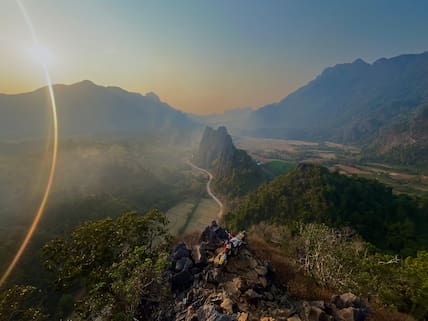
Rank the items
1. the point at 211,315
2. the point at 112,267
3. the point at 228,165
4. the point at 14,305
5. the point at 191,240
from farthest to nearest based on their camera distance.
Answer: the point at 228,165 → the point at 191,240 → the point at 112,267 → the point at 14,305 → the point at 211,315

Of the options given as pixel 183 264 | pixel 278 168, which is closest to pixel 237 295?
pixel 183 264

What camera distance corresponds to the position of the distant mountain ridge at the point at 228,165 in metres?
119

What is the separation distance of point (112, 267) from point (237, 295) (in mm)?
8116

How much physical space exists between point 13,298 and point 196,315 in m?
10.4

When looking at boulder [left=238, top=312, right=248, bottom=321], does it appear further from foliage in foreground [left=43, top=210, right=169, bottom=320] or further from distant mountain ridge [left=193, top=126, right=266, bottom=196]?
distant mountain ridge [left=193, top=126, right=266, bottom=196]

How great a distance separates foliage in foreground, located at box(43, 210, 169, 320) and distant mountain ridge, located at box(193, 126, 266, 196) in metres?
93.2

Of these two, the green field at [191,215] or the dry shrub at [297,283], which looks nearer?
the dry shrub at [297,283]

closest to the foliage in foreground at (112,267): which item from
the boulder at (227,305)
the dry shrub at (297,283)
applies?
the boulder at (227,305)

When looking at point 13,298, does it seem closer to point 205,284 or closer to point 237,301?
point 205,284

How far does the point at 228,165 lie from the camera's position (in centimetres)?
14412

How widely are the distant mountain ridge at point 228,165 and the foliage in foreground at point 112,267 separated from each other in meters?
93.2

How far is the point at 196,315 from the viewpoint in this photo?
1337cm

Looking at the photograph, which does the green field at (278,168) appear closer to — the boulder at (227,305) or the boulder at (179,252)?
the boulder at (179,252)

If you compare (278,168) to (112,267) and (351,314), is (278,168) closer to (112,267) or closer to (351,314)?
(351,314)
